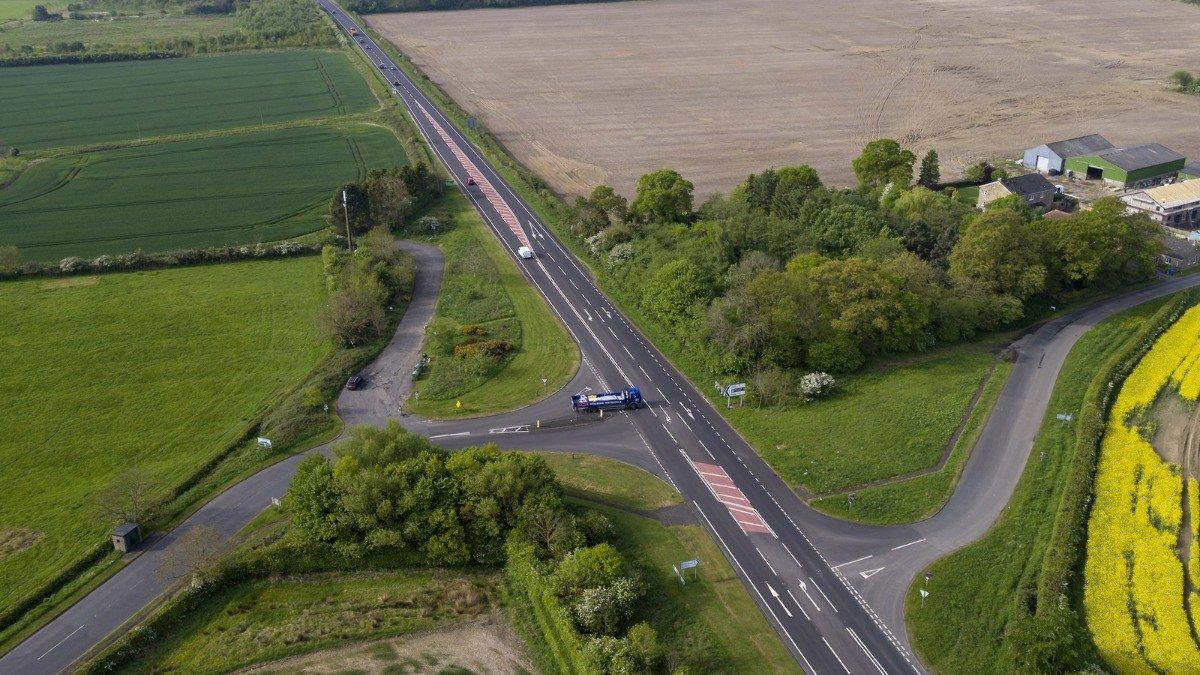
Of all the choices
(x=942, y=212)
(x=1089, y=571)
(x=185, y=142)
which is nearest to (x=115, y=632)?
(x=1089, y=571)

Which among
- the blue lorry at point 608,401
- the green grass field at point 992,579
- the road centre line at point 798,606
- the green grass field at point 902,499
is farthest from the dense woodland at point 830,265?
the road centre line at point 798,606

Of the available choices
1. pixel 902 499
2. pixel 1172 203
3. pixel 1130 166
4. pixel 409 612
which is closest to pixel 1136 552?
pixel 902 499

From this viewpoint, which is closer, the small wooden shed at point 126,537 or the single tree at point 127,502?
the small wooden shed at point 126,537

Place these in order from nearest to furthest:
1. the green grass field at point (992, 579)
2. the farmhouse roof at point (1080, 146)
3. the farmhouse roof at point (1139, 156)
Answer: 1. the green grass field at point (992, 579)
2. the farmhouse roof at point (1139, 156)
3. the farmhouse roof at point (1080, 146)

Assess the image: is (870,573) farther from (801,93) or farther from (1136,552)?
(801,93)

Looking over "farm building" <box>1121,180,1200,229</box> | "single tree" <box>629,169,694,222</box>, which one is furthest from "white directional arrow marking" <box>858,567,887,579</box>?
"farm building" <box>1121,180,1200,229</box>

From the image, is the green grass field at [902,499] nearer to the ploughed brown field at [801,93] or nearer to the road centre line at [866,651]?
the road centre line at [866,651]
